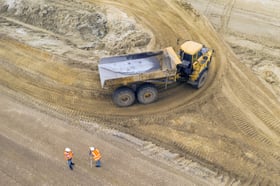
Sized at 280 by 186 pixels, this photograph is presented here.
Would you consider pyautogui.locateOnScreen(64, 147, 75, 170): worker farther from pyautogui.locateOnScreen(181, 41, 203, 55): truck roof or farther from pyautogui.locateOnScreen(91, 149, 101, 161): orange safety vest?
pyautogui.locateOnScreen(181, 41, 203, 55): truck roof

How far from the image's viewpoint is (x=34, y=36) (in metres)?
18.2

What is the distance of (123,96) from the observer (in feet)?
44.8

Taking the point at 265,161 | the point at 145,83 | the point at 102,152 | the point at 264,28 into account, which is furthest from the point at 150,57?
the point at 264,28

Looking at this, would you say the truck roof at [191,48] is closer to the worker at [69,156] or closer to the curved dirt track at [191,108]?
the curved dirt track at [191,108]

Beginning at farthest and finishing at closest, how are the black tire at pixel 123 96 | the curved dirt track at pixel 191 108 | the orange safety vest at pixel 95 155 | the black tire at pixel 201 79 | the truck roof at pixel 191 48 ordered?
the black tire at pixel 201 79 < the truck roof at pixel 191 48 < the black tire at pixel 123 96 < the curved dirt track at pixel 191 108 < the orange safety vest at pixel 95 155

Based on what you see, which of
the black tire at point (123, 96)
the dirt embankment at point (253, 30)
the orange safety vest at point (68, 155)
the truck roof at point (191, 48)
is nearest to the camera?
the orange safety vest at point (68, 155)

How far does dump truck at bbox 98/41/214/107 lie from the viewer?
1343cm

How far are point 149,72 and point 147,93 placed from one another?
3.19 feet

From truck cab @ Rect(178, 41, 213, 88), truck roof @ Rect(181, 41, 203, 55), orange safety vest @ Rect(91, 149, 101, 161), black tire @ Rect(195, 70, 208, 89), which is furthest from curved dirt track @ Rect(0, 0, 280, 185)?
orange safety vest @ Rect(91, 149, 101, 161)

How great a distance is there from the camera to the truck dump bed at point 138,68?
13281 millimetres

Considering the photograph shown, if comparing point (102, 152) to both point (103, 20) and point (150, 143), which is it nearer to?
point (150, 143)

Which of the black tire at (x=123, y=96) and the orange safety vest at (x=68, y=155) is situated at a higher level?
the black tire at (x=123, y=96)

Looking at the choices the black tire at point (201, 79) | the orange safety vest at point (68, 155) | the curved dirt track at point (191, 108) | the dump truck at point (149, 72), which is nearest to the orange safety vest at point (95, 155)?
the orange safety vest at point (68, 155)

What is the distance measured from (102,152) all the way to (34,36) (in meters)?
9.81
